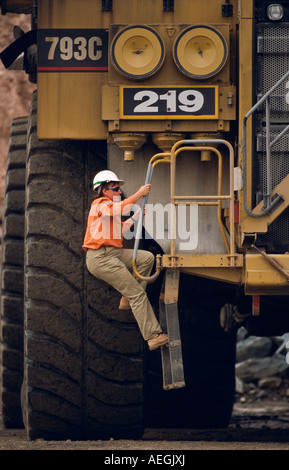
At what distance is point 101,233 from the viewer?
7.88 meters

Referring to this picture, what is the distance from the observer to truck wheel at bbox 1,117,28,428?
395 inches

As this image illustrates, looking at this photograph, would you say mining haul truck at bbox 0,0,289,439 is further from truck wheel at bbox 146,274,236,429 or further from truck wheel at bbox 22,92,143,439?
truck wheel at bbox 146,274,236,429

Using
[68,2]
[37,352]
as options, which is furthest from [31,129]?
[37,352]

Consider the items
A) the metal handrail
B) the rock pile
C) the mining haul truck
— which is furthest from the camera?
the rock pile

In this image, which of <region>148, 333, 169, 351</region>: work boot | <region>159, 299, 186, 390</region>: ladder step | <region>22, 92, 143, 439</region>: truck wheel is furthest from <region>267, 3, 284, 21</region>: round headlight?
<region>148, 333, 169, 351</region>: work boot

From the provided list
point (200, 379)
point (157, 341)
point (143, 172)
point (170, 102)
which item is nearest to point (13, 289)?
point (200, 379)

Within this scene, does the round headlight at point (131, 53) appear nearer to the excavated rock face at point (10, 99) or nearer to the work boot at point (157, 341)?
the work boot at point (157, 341)

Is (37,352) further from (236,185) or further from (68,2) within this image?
(68,2)

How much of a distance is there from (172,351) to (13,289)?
2.54 m

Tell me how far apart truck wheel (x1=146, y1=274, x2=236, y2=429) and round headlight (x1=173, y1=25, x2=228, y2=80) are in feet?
8.76

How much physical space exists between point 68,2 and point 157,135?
3.56 ft

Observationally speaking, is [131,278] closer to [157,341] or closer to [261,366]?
[157,341]

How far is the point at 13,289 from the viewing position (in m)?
10.0

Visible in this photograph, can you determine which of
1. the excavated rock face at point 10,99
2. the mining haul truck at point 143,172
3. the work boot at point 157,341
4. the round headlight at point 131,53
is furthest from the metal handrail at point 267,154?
the excavated rock face at point 10,99
